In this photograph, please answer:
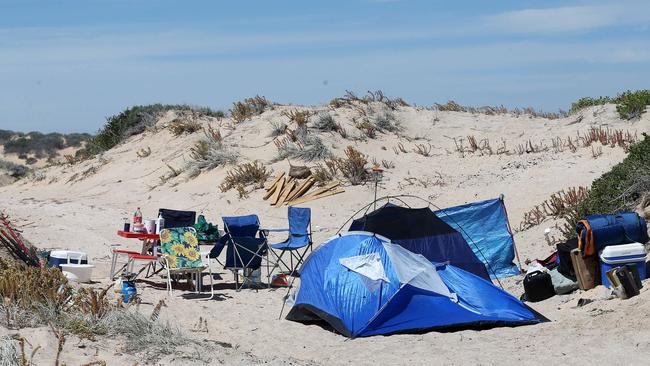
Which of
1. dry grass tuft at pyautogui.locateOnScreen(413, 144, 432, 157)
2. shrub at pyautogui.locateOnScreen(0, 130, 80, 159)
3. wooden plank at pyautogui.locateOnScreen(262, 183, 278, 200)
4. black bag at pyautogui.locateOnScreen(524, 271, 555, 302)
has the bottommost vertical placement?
black bag at pyautogui.locateOnScreen(524, 271, 555, 302)

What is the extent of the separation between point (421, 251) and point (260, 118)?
43.9 ft

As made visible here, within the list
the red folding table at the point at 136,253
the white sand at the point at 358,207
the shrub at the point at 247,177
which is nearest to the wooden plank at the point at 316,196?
the white sand at the point at 358,207

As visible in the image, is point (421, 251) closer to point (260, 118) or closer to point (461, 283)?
point (461, 283)

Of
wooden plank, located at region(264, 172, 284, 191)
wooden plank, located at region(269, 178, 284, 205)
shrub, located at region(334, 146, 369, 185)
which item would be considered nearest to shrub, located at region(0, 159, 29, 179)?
wooden plank, located at region(264, 172, 284, 191)

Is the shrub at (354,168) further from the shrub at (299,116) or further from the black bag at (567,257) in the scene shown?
the black bag at (567,257)

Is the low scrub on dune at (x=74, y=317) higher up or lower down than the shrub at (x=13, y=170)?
lower down

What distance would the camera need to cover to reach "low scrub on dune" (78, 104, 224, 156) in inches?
1114

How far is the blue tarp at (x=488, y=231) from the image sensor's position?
1254 centimetres

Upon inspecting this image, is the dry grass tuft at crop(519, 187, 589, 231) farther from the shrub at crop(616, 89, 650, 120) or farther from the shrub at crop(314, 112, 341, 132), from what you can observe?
the shrub at crop(314, 112, 341, 132)

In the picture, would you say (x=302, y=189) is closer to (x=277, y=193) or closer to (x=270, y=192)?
(x=277, y=193)

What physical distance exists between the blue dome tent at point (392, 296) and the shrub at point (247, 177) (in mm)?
9301

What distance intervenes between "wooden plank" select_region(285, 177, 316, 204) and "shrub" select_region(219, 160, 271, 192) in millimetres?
1075

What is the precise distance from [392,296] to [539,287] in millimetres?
2142

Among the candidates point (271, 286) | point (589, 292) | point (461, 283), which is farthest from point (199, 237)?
point (589, 292)
